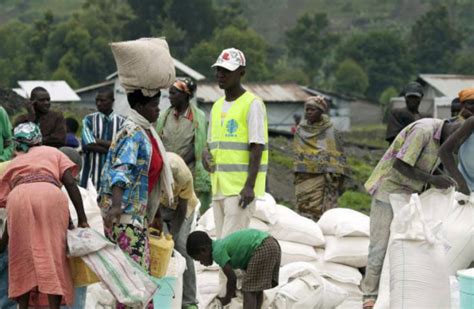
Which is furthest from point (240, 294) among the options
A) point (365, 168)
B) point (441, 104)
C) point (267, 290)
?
point (441, 104)

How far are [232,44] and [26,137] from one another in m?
68.9

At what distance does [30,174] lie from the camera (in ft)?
20.7

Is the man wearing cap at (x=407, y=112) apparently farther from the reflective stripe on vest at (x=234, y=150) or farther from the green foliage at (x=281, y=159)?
the green foliage at (x=281, y=159)

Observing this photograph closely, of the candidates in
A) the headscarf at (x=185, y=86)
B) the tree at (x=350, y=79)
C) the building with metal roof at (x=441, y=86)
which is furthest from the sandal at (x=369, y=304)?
the tree at (x=350, y=79)

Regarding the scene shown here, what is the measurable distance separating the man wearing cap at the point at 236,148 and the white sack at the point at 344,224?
1797 millimetres

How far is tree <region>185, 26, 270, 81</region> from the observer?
Result: 6800 cm

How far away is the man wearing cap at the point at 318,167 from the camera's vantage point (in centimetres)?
1095

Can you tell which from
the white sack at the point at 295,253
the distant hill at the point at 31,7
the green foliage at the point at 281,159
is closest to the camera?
the white sack at the point at 295,253

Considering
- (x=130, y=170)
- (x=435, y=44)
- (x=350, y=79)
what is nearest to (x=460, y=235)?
(x=130, y=170)

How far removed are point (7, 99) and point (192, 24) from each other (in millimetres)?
52962

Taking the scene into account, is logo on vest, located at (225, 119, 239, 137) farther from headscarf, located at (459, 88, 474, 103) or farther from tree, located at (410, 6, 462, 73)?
tree, located at (410, 6, 462, 73)

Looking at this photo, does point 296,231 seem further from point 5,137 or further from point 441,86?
point 441,86

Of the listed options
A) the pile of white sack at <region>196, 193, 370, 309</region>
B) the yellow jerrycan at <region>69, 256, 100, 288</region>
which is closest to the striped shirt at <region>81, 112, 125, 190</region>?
the pile of white sack at <region>196, 193, 370, 309</region>

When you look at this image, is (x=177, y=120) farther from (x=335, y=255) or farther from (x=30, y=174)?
(x=30, y=174)
